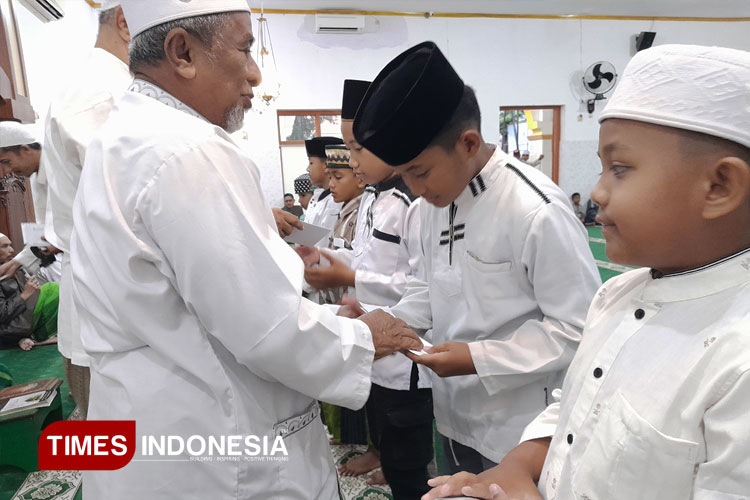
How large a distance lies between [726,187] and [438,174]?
808mm

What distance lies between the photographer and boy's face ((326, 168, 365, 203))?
2957mm

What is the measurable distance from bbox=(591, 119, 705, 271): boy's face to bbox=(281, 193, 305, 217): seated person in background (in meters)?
8.26

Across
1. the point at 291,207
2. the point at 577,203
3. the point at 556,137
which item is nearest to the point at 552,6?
the point at 556,137

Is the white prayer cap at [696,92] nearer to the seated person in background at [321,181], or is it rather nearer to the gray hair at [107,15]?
the gray hair at [107,15]

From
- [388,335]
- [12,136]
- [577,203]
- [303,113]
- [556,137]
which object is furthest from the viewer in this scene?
[556,137]

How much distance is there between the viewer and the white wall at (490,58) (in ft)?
32.5

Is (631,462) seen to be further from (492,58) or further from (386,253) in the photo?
(492,58)

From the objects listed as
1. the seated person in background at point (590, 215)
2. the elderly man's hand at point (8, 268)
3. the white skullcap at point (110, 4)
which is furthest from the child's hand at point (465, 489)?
the seated person in background at point (590, 215)

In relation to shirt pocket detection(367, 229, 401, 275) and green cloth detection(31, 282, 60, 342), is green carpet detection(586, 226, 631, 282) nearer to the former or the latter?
shirt pocket detection(367, 229, 401, 275)

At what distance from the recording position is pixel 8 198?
16.3 feet

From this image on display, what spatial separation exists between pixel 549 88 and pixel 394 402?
11.0 m

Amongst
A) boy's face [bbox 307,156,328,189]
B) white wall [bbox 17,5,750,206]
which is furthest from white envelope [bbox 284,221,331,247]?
white wall [bbox 17,5,750,206]

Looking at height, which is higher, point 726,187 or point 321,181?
point 726,187

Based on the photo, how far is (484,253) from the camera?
1380 millimetres
